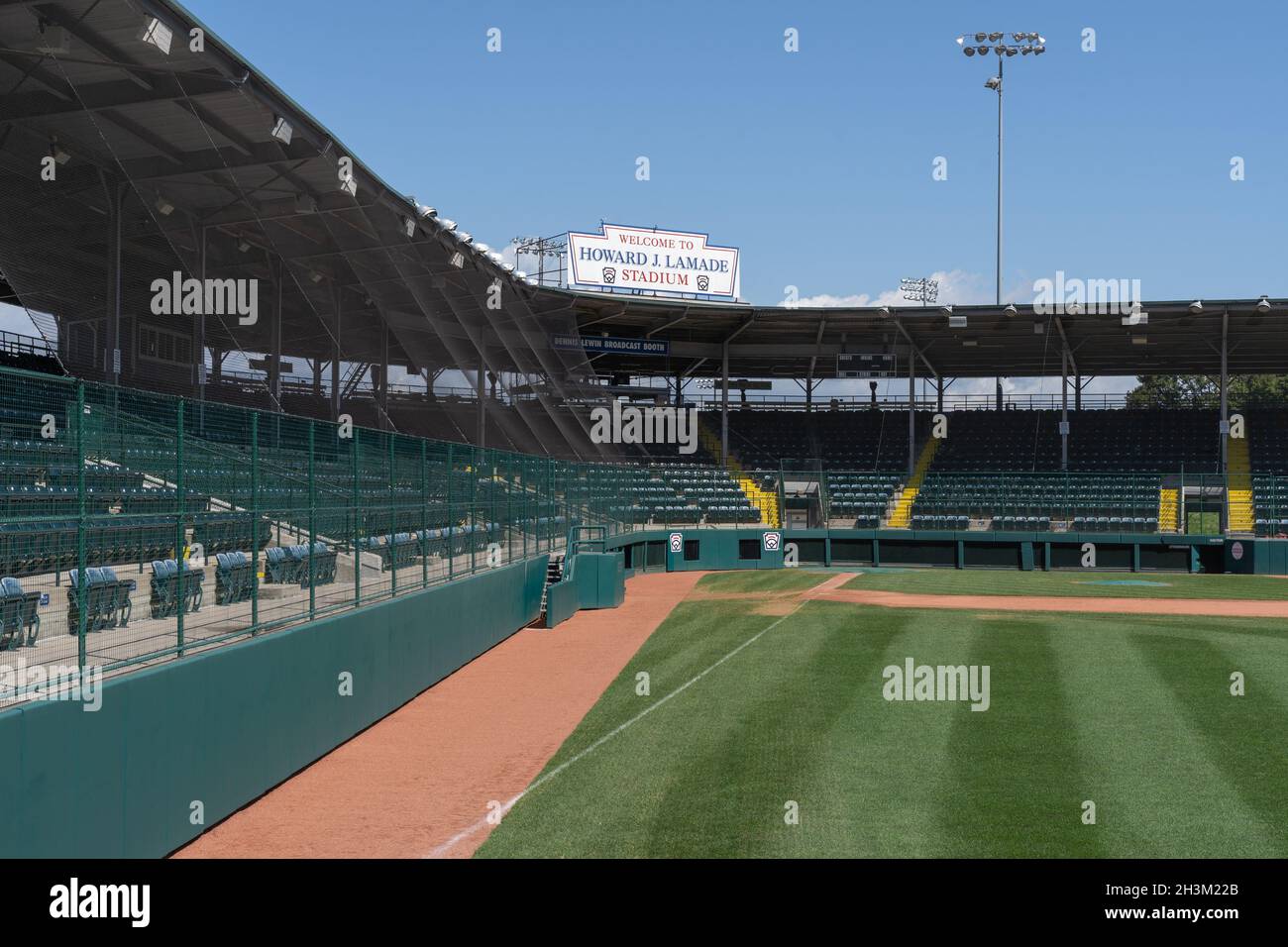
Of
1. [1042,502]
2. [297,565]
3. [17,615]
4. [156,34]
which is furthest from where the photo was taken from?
[1042,502]

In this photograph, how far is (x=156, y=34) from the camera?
15047 millimetres

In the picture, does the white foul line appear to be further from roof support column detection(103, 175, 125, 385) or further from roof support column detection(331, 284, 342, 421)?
roof support column detection(331, 284, 342, 421)

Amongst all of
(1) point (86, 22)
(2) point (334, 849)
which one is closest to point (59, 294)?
(1) point (86, 22)

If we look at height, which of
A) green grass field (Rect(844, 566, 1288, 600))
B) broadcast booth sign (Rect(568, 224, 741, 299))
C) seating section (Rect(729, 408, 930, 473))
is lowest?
green grass field (Rect(844, 566, 1288, 600))

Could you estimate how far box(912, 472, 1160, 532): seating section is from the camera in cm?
3747

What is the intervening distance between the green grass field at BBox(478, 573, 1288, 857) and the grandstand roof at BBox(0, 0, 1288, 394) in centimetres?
880

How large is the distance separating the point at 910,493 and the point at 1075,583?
1151 centimetres

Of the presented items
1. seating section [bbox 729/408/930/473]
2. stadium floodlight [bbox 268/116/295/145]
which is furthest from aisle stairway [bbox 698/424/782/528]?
stadium floodlight [bbox 268/116/295/145]

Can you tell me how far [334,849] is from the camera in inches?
323

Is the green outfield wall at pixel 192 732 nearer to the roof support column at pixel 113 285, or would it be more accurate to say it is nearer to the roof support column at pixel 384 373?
the roof support column at pixel 113 285

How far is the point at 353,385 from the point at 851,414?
119ft

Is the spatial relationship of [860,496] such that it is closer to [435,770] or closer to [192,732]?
[435,770]

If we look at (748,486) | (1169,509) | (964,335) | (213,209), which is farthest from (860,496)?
(213,209)
